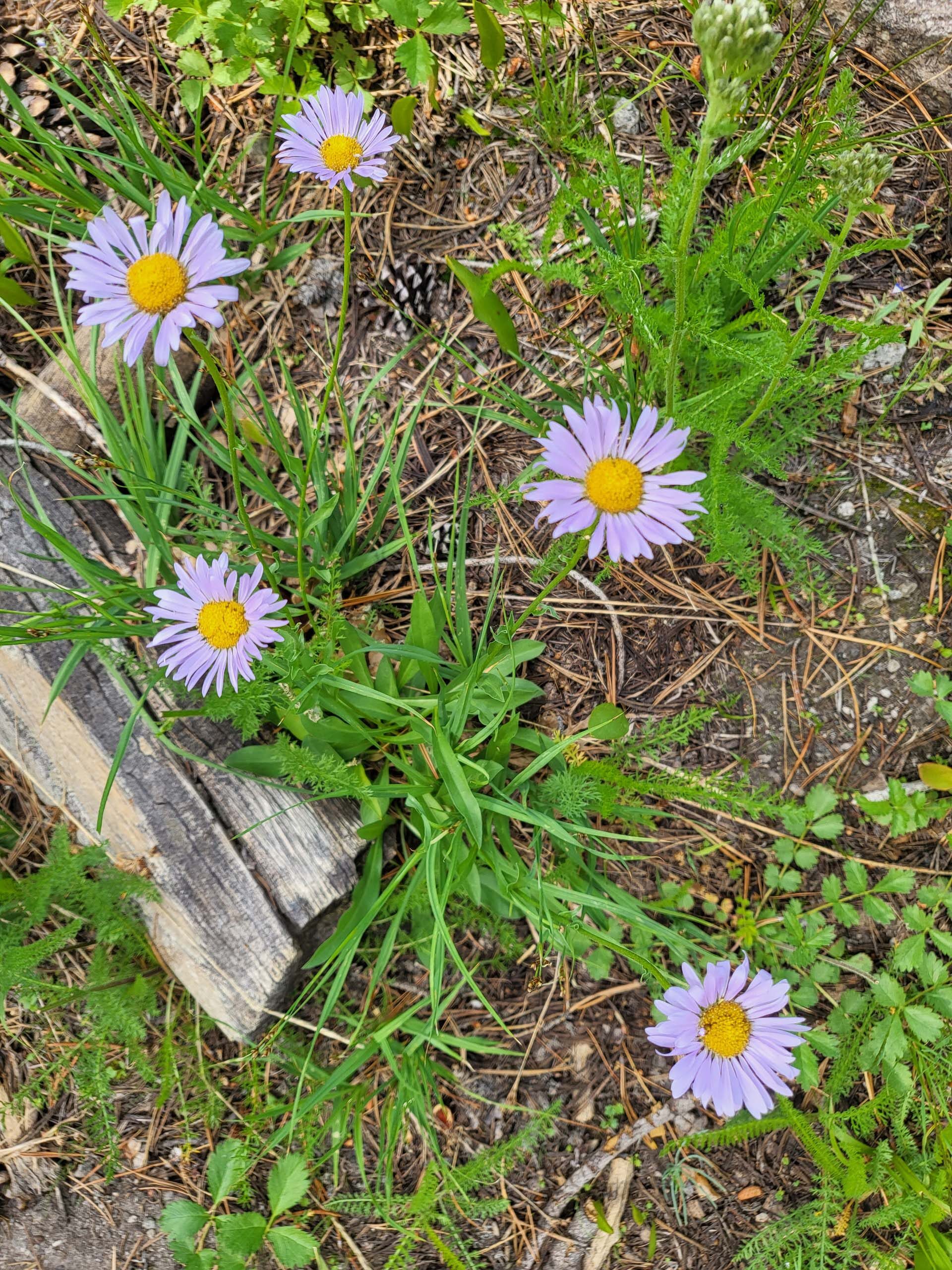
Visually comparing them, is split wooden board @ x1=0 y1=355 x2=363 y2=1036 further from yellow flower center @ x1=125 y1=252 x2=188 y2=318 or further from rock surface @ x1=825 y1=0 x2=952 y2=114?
rock surface @ x1=825 y1=0 x2=952 y2=114

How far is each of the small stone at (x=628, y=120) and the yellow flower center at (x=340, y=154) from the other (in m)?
0.74

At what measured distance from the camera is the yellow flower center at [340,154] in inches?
59.4

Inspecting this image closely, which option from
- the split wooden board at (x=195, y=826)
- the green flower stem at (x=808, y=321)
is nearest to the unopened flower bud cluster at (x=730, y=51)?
the green flower stem at (x=808, y=321)

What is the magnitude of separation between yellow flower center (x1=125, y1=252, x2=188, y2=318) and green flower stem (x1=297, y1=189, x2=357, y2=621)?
245 mm

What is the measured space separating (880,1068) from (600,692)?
0.99 metres

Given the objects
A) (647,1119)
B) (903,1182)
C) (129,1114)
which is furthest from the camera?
(129,1114)

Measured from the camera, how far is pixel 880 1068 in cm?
176

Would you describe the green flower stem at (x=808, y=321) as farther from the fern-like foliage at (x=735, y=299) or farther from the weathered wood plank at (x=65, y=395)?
the weathered wood plank at (x=65, y=395)

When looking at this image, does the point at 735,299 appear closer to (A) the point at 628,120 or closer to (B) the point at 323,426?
(A) the point at 628,120

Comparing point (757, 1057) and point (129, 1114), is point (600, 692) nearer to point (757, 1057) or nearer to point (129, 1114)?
point (757, 1057)

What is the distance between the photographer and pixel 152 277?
119 centimetres

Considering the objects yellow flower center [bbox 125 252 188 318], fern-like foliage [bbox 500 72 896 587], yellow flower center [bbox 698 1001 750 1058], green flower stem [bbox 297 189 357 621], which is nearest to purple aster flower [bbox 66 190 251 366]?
yellow flower center [bbox 125 252 188 318]

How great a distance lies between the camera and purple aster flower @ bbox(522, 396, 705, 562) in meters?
1.21

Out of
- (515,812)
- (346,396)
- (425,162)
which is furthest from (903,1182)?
(425,162)
